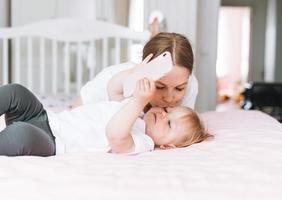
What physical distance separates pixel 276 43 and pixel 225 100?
0.93 metres

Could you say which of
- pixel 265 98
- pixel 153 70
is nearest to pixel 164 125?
pixel 153 70

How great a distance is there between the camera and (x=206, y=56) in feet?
9.13

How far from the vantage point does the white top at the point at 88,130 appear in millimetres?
1199

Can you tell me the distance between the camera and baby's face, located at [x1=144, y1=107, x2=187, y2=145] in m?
1.27

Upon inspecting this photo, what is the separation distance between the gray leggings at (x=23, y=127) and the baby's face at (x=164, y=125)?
0.86 feet

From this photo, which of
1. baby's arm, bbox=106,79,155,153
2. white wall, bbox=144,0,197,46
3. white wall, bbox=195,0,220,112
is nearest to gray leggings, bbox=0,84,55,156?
baby's arm, bbox=106,79,155,153

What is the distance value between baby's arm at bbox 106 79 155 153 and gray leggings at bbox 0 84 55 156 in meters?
0.15

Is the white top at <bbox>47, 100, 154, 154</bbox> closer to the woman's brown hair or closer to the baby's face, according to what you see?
the baby's face

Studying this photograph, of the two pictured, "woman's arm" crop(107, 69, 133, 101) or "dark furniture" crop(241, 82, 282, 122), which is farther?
"dark furniture" crop(241, 82, 282, 122)

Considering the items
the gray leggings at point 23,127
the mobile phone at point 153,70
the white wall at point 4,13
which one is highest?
the white wall at point 4,13

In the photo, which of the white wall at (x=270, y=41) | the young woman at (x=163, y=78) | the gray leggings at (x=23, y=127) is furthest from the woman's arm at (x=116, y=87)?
the white wall at (x=270, y=41)

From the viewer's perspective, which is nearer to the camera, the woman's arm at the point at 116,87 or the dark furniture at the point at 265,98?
the woman's arm at the point at 116,87

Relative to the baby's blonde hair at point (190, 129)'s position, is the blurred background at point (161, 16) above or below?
above

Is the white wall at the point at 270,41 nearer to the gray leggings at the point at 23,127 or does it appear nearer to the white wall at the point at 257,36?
the white wall at the point at 257,36
